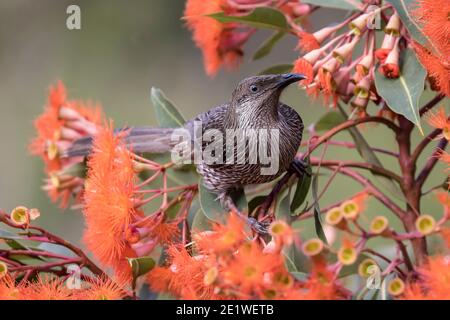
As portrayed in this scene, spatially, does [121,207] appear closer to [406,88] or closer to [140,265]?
[140,265]

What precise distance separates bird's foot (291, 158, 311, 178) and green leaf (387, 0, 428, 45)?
58 cm

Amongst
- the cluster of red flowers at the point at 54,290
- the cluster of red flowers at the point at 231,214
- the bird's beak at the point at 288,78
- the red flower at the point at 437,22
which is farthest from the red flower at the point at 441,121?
the cluster of red flowers at the point at 54,290

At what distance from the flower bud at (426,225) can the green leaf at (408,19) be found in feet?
2.50

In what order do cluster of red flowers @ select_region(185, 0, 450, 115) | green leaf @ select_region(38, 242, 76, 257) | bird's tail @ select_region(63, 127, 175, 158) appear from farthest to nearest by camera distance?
bird's tail @ select_region(63, 127, 175, 158) → green leaf @ select_region(38, 242, 76, 257) → cluster of red flowers @ select_region(185, 0, 450, 115)

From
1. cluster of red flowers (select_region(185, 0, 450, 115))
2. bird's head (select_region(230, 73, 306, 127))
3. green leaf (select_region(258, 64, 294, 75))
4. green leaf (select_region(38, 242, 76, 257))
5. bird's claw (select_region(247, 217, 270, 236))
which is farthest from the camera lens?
green leaf (select_region(258, 64, 294, 75))

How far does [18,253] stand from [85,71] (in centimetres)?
490

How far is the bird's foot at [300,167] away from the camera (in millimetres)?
2855

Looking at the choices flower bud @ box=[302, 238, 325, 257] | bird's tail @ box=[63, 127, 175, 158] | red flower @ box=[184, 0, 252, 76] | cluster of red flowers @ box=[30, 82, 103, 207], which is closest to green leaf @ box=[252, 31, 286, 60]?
red flower @ box=[184, 0, 252, 76]

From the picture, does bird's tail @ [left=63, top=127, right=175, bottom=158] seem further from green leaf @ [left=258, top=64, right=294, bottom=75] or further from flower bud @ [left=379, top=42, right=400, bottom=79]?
flower bud @ [left=379, top=42, right=400, bottom=79]

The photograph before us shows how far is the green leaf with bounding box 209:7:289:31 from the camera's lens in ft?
9.76

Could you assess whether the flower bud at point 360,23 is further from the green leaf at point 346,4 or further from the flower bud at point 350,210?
the flower bud at point 350,210

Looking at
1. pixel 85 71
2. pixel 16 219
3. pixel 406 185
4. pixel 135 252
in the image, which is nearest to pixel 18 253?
pixel 16 219

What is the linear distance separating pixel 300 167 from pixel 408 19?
646 mm

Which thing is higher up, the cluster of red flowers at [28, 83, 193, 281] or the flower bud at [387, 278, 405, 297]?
the cluster of red flowers at [28, 83, 193, 281]
